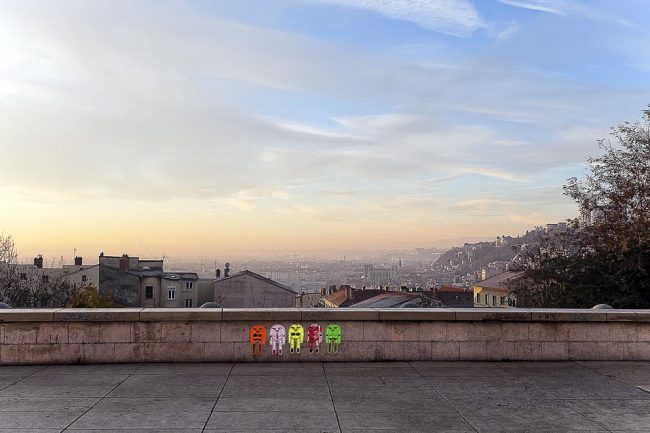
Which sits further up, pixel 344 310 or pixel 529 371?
pixel 344 310

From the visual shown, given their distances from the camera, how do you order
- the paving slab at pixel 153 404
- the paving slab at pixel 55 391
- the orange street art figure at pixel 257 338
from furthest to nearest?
the orange street art figure at pixel 257 338, the paving slab at pixel 55 391, the paving slab at pixel 153 404

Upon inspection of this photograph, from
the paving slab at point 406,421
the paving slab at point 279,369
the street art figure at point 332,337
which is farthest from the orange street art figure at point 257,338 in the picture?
the paving slab at point 406,421

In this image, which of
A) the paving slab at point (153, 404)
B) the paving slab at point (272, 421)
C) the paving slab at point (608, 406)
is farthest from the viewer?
the paving slab at point (608, 406)

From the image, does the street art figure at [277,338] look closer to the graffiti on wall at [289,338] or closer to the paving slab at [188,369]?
the graffiti on wall at [289,338]

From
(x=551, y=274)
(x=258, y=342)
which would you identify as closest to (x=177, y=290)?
(x=551, y=274)

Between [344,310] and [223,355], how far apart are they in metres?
2.05

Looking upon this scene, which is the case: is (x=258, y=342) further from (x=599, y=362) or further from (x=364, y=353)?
(x=599, y=362)

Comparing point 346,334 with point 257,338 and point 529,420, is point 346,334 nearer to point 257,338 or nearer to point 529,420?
point 257,338

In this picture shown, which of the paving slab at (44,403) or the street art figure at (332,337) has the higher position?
the street art figure at (332,337)

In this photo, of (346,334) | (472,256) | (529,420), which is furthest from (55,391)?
(472,256)

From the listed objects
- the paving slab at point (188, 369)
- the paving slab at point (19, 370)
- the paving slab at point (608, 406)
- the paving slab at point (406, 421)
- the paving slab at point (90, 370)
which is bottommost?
the paving slab at point (608, 406)

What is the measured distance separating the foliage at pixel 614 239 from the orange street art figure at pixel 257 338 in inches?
494

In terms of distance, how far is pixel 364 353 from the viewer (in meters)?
9.41

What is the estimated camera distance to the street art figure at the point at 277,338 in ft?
30.5
